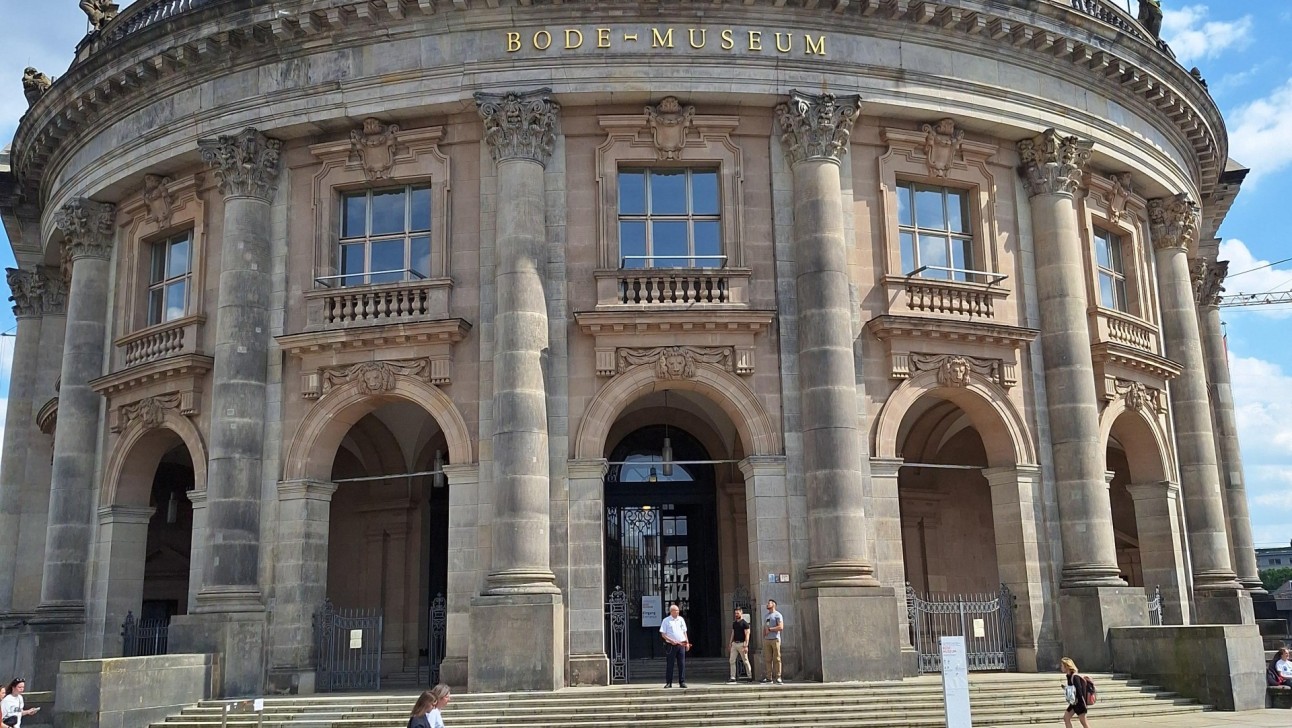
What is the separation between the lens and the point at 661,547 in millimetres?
26062

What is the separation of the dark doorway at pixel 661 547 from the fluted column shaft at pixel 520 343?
558cm

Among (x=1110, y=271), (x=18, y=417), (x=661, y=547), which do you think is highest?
(x=1110, y=271)

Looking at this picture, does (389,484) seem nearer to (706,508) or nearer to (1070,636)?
(706,508)

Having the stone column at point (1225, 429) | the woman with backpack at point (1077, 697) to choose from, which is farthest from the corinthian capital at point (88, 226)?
the stone column at point (1225, 429)

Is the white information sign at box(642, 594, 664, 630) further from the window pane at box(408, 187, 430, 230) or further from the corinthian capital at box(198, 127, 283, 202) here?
the corinthian capital at box(198, 127, 283, 202)

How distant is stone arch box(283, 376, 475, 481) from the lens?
21266 mm

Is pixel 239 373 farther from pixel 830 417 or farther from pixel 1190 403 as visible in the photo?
pixel 1190 403

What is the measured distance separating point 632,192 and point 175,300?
1022 centimetres

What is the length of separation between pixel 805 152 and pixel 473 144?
20.6 ft

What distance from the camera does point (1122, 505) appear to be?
3061 cm

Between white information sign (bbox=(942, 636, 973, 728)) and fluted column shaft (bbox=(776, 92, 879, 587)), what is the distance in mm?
6212

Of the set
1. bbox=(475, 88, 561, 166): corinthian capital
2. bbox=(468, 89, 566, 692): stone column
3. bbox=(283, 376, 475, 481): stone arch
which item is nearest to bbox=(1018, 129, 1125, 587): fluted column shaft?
bbox=(468, 89, 566, 692): stone column

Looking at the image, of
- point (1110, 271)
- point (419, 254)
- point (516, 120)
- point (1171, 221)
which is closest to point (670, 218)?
point (516, 120)

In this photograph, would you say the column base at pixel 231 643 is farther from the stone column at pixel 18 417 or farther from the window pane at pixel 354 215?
the stone column at pixel 18 417
